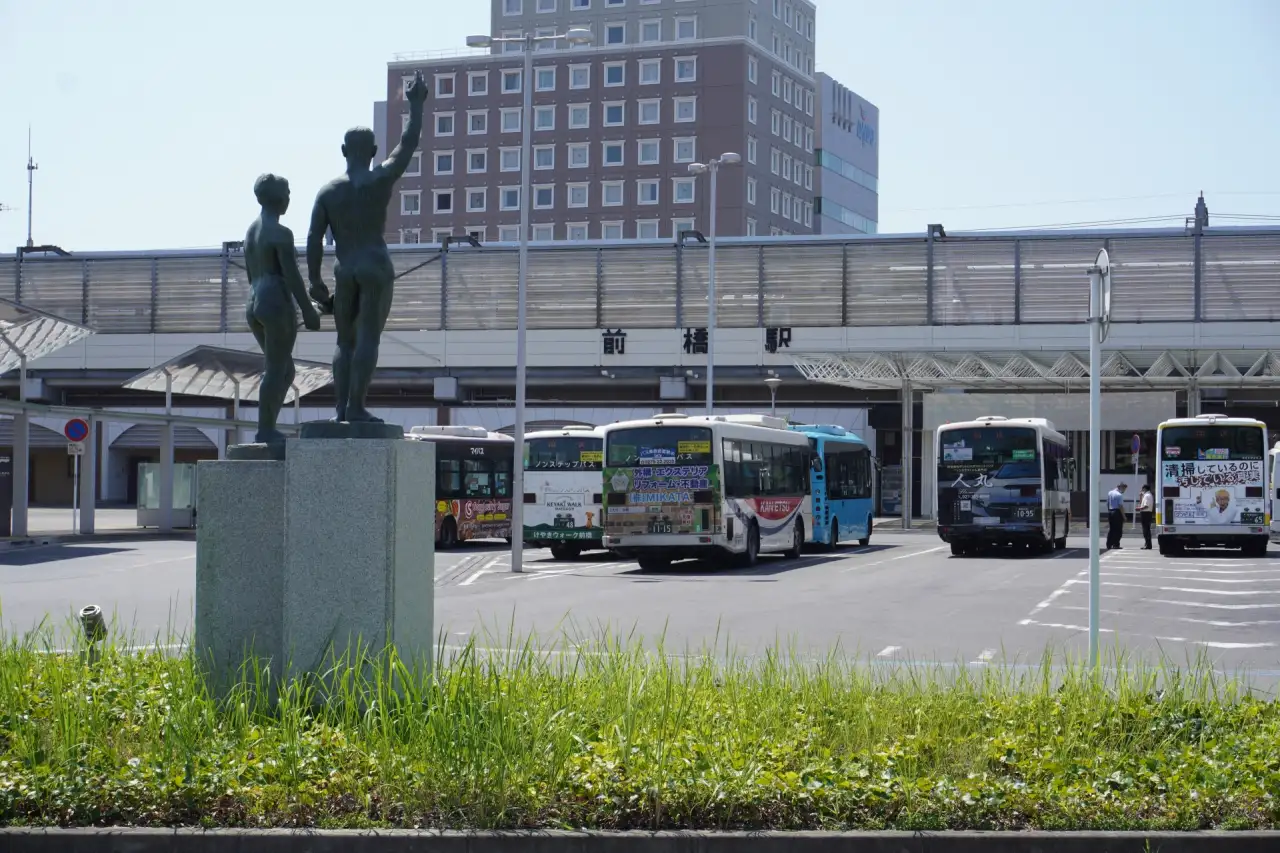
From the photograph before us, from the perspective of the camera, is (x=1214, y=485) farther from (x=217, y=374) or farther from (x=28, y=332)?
(x=28, y=332)

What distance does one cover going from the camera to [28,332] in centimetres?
3400

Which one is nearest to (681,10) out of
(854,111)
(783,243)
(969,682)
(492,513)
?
(854,111)

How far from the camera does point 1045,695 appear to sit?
27.7 ft

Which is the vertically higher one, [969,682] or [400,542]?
[400,542]

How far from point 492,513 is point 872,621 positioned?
22.1 meters

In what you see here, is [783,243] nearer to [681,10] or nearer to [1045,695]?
[681,10]

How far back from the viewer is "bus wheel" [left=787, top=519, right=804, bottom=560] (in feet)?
111

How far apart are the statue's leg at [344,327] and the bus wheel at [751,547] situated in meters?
21.2

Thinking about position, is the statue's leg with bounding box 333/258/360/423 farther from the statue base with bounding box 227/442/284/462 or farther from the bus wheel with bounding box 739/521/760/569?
the bus wheel with bounding box 739/521/760/569

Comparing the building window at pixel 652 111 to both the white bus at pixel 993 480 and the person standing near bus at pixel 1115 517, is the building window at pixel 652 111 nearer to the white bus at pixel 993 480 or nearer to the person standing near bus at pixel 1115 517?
the person standing near bus at pixel 1115 517

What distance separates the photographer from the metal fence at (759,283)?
6191cm

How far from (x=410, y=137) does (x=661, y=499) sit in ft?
66.5

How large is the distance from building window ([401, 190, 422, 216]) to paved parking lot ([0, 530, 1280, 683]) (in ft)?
269

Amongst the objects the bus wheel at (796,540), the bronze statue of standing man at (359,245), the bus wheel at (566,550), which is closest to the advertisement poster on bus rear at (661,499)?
the bus wheel at (796,540)
